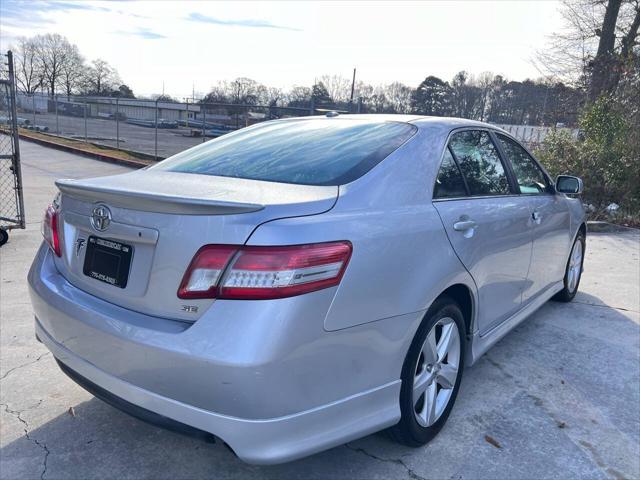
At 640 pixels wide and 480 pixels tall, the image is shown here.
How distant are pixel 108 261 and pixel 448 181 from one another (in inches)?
68.2

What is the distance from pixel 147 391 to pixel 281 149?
145cm

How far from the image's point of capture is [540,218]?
12.5ft

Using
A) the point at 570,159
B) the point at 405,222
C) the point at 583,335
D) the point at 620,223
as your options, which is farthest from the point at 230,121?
the point at 405,222

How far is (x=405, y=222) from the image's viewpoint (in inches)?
92.1

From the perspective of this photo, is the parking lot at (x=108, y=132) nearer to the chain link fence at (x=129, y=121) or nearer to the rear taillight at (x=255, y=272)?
the chain link fence at (x=129, y=121)

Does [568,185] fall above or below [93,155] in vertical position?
above

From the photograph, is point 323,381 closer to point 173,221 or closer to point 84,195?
point 173,221

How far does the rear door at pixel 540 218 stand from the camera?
12.3 feet

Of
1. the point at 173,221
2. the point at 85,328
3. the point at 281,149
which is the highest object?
the point at 281,149

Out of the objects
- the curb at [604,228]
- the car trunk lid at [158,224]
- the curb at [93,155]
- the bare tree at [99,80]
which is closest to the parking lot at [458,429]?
the car trunk lid at [158,224]

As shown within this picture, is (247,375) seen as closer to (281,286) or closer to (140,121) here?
(281,286)

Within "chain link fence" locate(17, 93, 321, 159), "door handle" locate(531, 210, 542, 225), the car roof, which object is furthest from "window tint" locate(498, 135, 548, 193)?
"chain link fence" locate(17, 93, 321, 159)

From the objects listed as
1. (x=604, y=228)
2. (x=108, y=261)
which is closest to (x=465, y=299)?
(x=108, y=261)

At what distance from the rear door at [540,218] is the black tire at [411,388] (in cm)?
133
